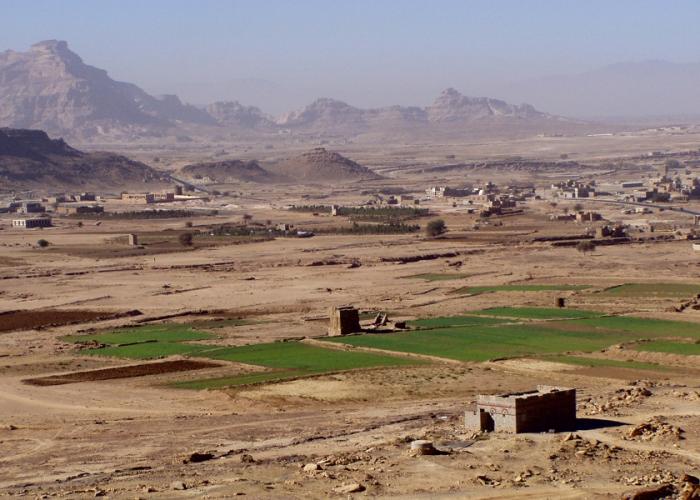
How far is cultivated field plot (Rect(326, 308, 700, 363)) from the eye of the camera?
40978 millimetres

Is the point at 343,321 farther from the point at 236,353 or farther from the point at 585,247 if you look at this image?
the point at 585,247

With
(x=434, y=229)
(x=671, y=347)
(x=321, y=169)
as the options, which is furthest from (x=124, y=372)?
(x=321, y=169)

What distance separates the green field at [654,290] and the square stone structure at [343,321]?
1383 cm

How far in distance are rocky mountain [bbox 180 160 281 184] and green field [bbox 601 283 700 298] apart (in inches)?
4151

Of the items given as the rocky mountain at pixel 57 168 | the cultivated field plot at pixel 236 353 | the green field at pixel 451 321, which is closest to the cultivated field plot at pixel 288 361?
the cultivated field plot at pixel 236 353

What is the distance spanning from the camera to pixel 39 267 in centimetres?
7119

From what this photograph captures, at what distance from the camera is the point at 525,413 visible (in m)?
27.2

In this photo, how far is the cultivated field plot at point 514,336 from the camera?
40978 mm

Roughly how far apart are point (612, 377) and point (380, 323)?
480 inches

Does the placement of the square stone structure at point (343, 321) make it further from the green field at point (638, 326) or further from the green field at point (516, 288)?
the green field at point (516, 288)

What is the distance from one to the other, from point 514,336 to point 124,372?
12.2 meters

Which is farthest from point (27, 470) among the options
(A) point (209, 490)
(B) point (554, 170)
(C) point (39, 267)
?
(B) point (554, 170)

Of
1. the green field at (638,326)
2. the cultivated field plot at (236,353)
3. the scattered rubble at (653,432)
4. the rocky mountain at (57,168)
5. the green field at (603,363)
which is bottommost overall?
the green field at (638,326)

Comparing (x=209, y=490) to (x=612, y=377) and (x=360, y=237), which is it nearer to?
(x=612, y=377)
